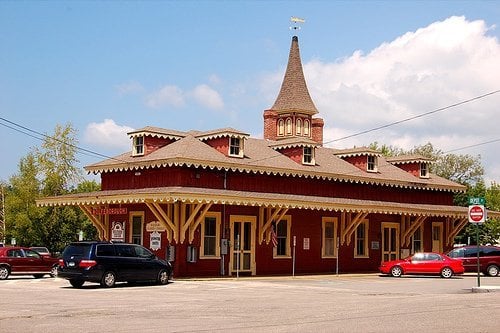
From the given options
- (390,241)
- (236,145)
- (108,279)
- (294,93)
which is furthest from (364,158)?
(108,279)

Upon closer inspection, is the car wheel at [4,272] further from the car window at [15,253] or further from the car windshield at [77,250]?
the car windshield at [77,250]

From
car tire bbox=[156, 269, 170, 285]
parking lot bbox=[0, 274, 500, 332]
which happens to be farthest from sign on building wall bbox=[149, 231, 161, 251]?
parking lot bbox=[0, 274, 500, 332]

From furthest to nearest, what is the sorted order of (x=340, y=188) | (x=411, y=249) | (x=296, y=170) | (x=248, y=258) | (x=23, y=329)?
1. (x=411, y=249)
2. (x=340, y=188)
3. (x=296, y=170)
4. (x=248, y=258)
5. (x=23, y=329)

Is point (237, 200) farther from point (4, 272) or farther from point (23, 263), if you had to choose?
point (4, 272)

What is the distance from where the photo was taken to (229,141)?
36812 millimetres

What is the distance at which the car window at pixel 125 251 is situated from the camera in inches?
1065

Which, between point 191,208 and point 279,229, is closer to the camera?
point 191,208

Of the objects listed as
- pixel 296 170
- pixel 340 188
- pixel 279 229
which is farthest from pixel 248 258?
pixel 340 188

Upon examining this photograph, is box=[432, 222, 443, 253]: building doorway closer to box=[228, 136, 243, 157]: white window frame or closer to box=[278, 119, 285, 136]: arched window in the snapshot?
box=[278, 119, 285, 136]: arched window

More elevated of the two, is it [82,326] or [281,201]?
[281,201]

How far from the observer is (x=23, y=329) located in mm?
13891

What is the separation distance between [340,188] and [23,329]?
29159mm

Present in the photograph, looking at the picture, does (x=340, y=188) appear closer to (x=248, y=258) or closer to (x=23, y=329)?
(x=248, y=258)

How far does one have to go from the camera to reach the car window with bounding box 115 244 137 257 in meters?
27.1
